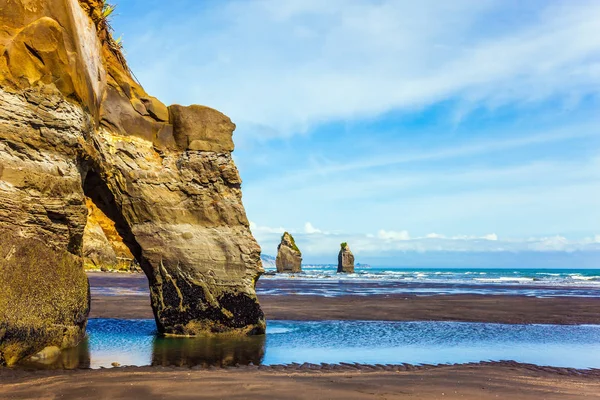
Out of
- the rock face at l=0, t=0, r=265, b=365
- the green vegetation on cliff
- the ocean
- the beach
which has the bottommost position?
the ocean

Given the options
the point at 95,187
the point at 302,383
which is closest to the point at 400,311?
the point at 95,187

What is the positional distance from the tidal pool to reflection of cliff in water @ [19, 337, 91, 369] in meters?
0.02

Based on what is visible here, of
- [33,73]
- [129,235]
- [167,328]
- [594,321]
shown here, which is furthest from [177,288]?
[594,321]

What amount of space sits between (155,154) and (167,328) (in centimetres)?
479

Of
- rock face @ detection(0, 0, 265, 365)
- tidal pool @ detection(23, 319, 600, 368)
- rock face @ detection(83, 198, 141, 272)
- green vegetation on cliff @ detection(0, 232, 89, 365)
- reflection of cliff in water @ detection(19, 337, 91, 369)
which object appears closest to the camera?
green vegetation on cliff @ detection(0, 232, 89, 365)

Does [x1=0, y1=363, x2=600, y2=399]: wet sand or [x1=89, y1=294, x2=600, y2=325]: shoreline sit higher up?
[x1=0, y1=363, x2=600, y2=399]: wet sand

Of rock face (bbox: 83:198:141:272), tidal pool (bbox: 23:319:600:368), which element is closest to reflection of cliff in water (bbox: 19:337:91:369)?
tidal pool (bbox: 23:319:600:368)

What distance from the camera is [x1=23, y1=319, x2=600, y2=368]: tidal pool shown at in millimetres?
10312

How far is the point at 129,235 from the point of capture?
13508 mm

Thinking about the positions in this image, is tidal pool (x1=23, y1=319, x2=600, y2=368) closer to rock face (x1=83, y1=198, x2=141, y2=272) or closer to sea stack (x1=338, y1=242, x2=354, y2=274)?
rock face (x1=83, y1=198, x2=141, y2=272)

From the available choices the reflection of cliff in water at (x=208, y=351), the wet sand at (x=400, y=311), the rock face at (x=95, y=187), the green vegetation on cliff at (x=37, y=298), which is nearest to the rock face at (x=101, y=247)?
the wet sand at (x=400, y=311)

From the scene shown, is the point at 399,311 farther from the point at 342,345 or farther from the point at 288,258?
the point at 288,258

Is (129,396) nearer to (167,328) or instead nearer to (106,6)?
(167,328)

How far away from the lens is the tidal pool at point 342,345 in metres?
10.3
